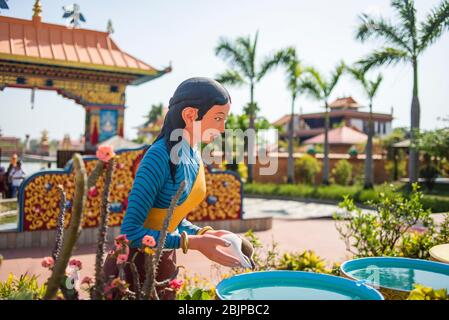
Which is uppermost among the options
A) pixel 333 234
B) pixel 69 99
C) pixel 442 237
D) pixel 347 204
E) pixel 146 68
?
pixel 146 68

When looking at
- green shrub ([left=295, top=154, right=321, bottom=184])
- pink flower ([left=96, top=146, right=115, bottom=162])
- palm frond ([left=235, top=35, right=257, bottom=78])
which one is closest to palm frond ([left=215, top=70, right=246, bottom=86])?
palm frond ([left=235, top=35, right=257, bottom=78])

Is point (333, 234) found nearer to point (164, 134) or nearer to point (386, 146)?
point (164, 134)

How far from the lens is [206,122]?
2.06 metres

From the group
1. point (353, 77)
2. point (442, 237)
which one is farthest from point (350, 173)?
point (442, 237)

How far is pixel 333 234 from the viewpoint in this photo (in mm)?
9148

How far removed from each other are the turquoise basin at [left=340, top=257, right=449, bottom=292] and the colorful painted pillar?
11311mm

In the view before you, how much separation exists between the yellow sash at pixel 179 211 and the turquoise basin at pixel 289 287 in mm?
356

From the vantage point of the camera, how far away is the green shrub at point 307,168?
819 inches

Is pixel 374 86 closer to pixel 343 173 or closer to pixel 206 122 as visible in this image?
pixel 343 173

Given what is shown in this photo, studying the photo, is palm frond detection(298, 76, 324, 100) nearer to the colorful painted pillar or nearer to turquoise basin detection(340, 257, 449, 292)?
the colorful painted pillar

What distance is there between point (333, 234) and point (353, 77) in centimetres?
935

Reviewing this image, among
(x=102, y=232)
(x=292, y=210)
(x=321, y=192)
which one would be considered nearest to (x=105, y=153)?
(x=102, y=232)

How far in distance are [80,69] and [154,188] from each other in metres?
11.2

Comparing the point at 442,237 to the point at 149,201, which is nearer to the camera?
the point at 149,201
